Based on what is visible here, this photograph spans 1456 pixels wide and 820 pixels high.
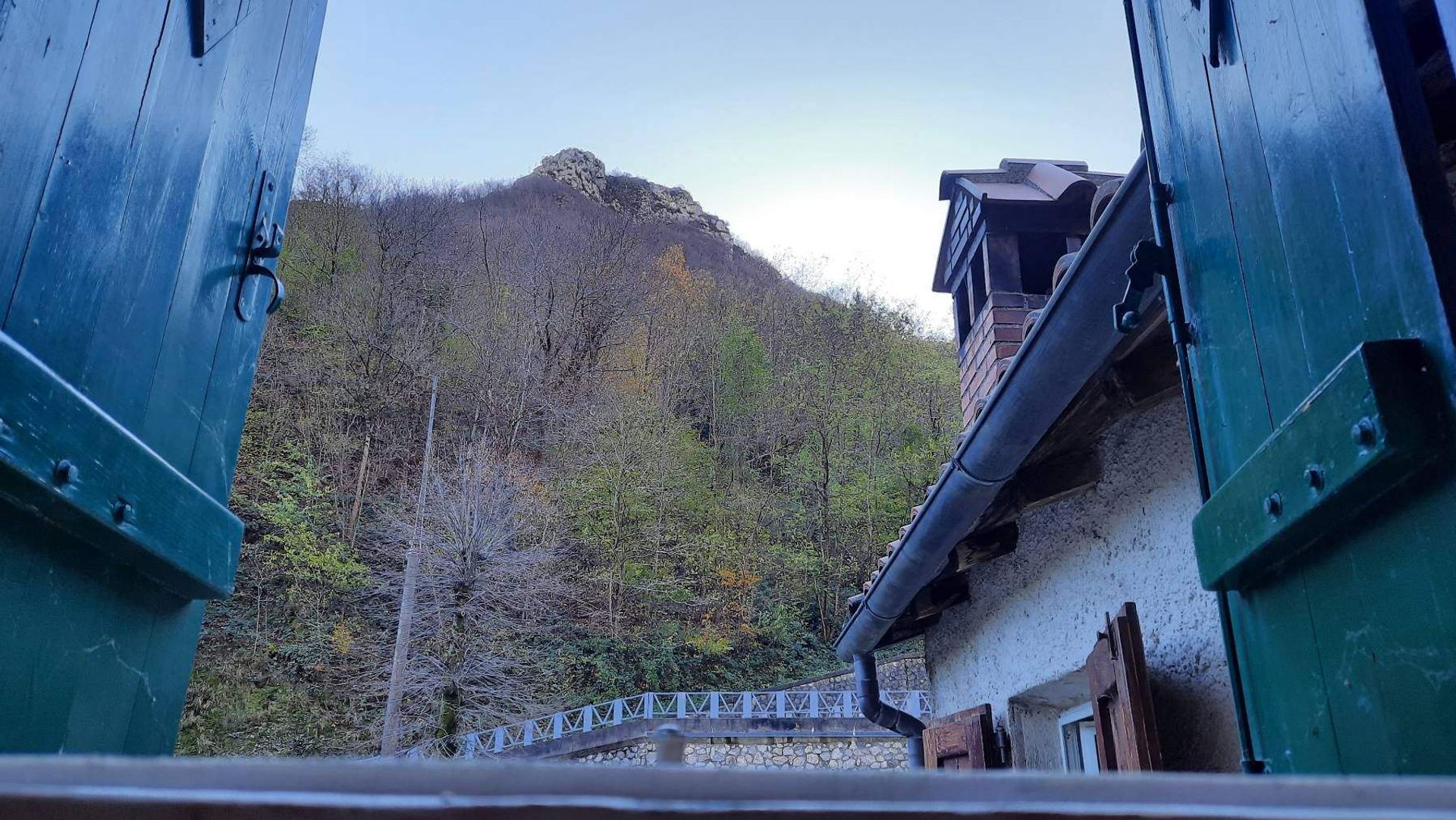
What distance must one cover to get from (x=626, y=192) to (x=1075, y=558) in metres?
44.6

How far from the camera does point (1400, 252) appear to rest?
0.89 meters

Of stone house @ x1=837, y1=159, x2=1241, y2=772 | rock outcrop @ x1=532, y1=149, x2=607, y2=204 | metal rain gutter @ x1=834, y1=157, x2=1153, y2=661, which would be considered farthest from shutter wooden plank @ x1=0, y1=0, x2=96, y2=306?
rock outcrop @ x1=532, y1=149, x2=607, y2=204

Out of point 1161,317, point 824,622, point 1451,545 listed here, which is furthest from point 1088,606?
point 824,622

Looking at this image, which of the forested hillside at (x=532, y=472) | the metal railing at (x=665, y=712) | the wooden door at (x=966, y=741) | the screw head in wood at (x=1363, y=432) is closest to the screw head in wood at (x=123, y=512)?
the screw head in wood at (x=1363, y=432)

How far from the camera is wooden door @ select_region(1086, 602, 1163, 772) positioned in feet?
8.38

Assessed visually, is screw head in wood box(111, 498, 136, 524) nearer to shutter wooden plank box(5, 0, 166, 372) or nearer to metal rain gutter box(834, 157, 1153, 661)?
shutter wooden plank box(5, 0, 166, 372)

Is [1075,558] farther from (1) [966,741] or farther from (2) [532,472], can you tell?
(2) [532,472]

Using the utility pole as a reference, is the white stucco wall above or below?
below

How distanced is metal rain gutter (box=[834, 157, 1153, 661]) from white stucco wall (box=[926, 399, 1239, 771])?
392 millimetres

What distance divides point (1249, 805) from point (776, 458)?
23887 mm

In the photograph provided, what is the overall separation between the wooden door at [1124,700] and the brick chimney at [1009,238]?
8.39 feet

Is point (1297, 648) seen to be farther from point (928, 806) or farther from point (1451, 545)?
point (928, 806)

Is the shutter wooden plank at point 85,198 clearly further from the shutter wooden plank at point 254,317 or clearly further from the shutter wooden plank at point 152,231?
the shutter wooden plank at point 254,317

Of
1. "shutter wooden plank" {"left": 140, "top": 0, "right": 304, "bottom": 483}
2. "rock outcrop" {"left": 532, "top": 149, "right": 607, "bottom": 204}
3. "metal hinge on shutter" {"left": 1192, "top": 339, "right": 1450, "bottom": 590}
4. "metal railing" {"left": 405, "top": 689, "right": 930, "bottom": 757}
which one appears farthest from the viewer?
"rock outcrop" {"left": 532, "top": 149, "right": 607, "bottom": 204}
